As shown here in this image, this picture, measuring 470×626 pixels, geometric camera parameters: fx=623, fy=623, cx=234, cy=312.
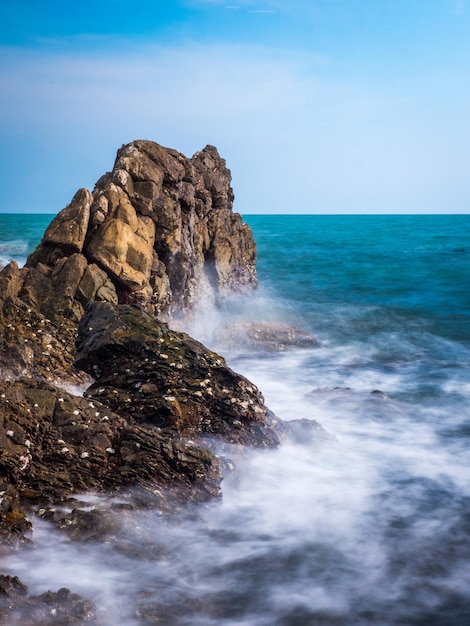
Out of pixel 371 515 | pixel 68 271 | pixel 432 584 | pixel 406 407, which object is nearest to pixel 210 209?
pixel 68 271

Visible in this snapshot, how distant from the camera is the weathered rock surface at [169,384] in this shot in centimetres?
955

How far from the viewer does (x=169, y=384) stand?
9.80 meters

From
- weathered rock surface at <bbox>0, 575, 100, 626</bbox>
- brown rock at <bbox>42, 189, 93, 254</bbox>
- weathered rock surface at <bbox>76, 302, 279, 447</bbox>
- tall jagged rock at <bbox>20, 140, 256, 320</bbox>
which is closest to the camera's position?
weathered rock surface at <bbox>0, 575, 100, 626</bbox>

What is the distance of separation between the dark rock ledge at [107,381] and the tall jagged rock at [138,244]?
45 millimetres

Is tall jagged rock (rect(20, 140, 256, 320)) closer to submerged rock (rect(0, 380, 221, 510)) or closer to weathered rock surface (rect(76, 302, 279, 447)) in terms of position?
weathered rock surface (rect(76, 302, 279, 447))

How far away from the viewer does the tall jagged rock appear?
49.8 ft

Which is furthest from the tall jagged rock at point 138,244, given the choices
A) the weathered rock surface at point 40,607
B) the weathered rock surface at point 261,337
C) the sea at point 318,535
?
the weathered rock surface at point 40,607

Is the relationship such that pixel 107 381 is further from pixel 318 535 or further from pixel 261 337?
pixel 261 337

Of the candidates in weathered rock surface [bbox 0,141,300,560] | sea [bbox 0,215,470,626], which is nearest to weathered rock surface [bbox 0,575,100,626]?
sea [bbox 0,215,470,626]

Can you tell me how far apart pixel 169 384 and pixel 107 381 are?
41.8 inches

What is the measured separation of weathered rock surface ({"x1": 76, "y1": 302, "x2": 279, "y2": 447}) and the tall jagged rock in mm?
3974

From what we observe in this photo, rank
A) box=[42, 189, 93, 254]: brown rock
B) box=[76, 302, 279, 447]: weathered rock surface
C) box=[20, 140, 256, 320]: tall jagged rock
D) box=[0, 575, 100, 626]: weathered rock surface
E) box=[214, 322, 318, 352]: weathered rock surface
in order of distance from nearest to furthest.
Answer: box=[0, 575, 100, 626]: weathered rock surface < box=[76, 302, 279, 447]: weathered rock surface < box=[20, 140, 256, 320]: tall jagged rock < box=[42, 189, 93, 254]: brown rock < box=[214, 322, 318, 352]: weathered rock surface

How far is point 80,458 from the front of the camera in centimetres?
769

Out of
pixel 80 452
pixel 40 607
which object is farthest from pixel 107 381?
pixel 40 607
